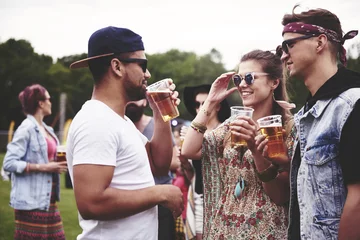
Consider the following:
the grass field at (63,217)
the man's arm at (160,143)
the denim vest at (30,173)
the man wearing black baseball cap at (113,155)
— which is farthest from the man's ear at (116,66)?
the grass field at (63,217)

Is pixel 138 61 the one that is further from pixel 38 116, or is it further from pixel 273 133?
pixel 38 116

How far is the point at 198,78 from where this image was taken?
78.9 m

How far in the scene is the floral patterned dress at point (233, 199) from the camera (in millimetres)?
2924

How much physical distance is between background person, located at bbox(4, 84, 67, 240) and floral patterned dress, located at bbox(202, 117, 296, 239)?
2.95 metres

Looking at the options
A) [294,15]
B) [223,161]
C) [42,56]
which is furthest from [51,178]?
[42,56]

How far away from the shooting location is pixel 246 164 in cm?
311

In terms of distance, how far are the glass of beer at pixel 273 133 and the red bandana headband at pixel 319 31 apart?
58cm

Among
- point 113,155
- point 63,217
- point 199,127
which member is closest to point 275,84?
point 199,127

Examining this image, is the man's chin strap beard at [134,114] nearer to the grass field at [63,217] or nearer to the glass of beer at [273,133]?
the glass of beer at [273,133]

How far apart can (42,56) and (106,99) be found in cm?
5567

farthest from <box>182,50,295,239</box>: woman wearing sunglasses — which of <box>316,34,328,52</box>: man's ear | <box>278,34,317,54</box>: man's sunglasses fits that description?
<box>316,34,328,52</box>: man's ear

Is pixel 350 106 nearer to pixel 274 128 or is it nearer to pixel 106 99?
pixel 274 128

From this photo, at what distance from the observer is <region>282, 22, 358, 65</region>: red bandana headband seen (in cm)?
251

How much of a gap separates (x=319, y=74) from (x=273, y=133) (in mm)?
492
